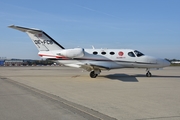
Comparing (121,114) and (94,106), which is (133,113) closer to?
(121,114)

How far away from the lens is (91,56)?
21438mm

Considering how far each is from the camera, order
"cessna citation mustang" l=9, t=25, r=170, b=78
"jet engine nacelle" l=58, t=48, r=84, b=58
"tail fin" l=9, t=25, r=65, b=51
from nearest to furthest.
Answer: "jet engine nacelle" l=58, t=48, r=84, b=58 < "cessna citation mustang" l=9, t=25, r=170, b=78 < "tail fin" l=9, t=25, r=65, b=51

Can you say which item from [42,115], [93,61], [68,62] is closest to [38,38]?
[68,62]

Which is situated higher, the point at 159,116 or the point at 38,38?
the point at 38,38

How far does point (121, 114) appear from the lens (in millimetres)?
6801

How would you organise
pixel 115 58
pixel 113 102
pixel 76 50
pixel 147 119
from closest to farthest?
1. pixel 147 119
2. pixel 113 102
3. pixel 76 50
4. pixel 115 58

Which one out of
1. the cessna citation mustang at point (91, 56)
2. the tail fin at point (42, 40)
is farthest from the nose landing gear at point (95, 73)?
the tail fin at point (42, 40)

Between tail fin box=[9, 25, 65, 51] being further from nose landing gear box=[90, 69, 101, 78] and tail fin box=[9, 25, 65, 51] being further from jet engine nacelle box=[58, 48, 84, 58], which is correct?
nose landing gear box=[90, 69, 101, 78]

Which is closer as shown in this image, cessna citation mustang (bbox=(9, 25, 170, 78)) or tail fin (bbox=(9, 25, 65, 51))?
cessna citation mustang (bbox=(9, 25, 170, 78))

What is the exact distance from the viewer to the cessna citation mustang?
67.4 feet

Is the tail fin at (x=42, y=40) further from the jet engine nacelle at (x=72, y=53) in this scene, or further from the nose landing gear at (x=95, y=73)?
the nose landing gear at (x=95, y=73)

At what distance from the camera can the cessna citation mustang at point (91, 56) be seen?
67.4ft

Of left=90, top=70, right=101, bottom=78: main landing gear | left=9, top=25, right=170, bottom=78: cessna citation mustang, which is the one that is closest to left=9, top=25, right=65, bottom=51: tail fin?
left=9, top=25, right=170, bottom=78: cessna citation mustang

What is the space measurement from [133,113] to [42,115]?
8.64 feet
